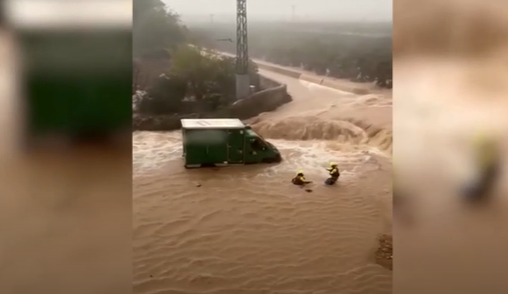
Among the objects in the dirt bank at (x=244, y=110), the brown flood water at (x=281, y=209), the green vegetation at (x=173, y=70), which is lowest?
the brown flood water at (x=281, y=209)

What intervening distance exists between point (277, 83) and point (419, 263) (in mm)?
569

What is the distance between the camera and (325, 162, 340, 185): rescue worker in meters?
1.27

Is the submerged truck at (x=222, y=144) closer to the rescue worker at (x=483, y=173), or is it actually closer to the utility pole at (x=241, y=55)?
the utility pole at (x=241, y=55)

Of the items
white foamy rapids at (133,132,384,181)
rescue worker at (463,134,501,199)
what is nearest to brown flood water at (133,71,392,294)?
white foamy rapids at (133,132,384,181)

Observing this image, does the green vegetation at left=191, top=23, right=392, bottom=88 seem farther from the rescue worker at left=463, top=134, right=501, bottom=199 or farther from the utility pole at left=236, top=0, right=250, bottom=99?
the rescue worker at left=463, top=134, right=501, bottom=199

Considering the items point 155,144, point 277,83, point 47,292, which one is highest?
point 277,83

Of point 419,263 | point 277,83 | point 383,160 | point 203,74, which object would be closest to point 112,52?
point 203,74

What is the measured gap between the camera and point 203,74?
125 centimetres

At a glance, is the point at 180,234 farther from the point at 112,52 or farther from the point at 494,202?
the point at 494,202

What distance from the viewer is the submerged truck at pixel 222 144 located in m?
1.26

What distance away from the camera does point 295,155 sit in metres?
1.28

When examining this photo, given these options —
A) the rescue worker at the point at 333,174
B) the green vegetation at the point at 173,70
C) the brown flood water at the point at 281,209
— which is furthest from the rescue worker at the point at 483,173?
the green vegetation at the point at 173,70

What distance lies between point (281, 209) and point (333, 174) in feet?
0.51

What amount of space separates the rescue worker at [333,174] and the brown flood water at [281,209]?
1 cm
